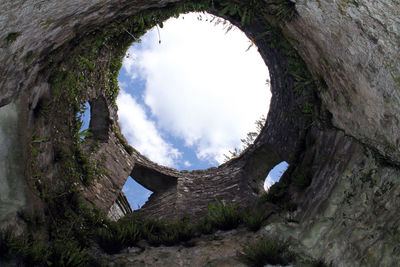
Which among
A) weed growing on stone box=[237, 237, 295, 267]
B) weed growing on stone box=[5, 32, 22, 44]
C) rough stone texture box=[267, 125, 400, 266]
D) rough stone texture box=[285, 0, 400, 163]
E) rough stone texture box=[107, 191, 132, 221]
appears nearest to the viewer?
weed growing on stone box=[5, 32, 22, 44]

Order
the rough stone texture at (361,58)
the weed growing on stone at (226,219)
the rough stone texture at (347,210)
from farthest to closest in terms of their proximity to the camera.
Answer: the weed growing on stone at (226,219)
the rough stone texture at (347,210)
the rough stone texture at (361,58)

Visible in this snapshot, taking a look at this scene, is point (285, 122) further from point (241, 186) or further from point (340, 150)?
point (340, 150)

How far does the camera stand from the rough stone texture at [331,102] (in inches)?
117

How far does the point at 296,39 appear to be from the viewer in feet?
14.4

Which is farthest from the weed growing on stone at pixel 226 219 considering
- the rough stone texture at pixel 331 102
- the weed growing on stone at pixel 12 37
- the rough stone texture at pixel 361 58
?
the weed growing on stone at pixel 12 37

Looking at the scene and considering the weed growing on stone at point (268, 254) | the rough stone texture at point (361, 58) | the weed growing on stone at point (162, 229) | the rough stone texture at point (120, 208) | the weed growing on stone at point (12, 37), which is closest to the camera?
the weed growing on stone at point (12, 37)

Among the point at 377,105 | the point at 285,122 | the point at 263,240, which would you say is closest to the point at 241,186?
the point at 285,122

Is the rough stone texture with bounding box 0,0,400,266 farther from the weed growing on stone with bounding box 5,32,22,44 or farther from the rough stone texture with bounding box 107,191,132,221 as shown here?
the rough stone texture with bounding box 107,191,132,221

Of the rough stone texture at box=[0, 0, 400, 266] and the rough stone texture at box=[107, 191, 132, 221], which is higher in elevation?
the rough stone texture at box=[107, 191, 132, 221]

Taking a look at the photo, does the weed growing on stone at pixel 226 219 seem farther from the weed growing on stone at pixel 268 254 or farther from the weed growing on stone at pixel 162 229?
the weed growing on stone at pixel 268 254

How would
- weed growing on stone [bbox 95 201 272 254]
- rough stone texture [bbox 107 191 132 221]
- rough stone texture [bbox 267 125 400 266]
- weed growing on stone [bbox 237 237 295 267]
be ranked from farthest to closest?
1. rough stone texture [bbox 107 191 132 221]
2. weed growing on stone [bbox 95 201 272 254]
3. weed growing on stone [bbox 237 237 295 267]
4. rough stone texture [bbox 267 125 400 266]

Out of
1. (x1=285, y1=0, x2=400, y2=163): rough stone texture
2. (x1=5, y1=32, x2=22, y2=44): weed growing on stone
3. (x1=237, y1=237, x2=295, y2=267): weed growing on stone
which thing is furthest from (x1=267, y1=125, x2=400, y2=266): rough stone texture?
(x1=5, y1=32, x2=22, y2=44): weed growing on stone

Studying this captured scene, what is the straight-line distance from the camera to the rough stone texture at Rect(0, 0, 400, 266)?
298 cm

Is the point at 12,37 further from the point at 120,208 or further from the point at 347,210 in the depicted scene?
the point at 120,208
